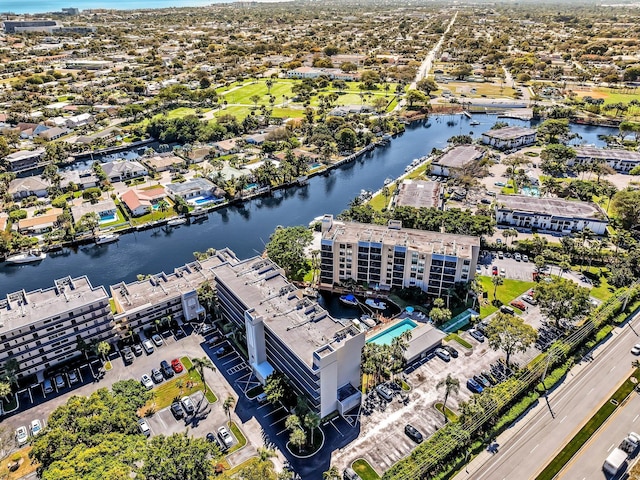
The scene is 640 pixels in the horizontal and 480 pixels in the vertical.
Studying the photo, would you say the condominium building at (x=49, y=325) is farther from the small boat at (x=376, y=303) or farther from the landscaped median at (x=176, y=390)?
the small boat at (x=376, y=303)

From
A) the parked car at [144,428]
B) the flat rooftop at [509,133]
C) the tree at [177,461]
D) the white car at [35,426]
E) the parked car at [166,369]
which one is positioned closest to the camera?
the tree at [177,461]

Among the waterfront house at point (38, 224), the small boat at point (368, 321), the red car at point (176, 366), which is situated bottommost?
the small boat at point (368, 321)

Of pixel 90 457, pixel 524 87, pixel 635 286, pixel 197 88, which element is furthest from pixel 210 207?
pixel 524 87

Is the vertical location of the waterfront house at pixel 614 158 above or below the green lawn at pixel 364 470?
above

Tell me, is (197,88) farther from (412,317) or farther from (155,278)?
(412,317)

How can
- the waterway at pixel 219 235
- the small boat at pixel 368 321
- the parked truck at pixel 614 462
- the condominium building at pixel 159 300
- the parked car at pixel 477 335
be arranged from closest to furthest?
the parked truck at pixel 614 462, the parked car at pixel 477 335, the condominium building at pixel 159 300, the small boat at pixel 368 321, the waterway at pixel 219 235

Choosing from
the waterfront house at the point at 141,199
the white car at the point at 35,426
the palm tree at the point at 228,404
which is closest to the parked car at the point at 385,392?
the palm tree at the point at 228,404
